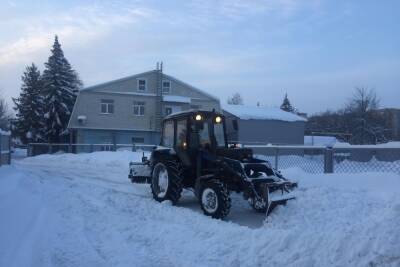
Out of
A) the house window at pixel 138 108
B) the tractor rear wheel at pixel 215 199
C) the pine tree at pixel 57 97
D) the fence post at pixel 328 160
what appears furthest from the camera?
the pine tree at pixel 57 97

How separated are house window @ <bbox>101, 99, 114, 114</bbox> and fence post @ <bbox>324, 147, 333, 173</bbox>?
32.6 meters

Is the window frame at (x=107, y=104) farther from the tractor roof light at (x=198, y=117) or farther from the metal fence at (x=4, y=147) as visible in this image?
the tractor roof light at (x=198, y=117)

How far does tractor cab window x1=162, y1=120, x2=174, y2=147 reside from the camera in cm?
1255

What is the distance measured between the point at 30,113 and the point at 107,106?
45.2 ft

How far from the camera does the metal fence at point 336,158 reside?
39.0 feet

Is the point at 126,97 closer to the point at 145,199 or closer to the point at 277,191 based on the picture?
the point at 145,199

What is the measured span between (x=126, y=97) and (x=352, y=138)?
28.4 metres

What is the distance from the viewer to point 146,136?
4556 centimetres

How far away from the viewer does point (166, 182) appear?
12078mm

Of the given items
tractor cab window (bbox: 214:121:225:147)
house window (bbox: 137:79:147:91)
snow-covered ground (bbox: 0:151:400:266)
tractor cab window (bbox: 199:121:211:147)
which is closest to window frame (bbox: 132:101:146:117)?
house window (bbox: 137:79:147:91)

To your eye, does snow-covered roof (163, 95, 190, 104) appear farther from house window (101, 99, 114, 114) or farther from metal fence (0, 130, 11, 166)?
metal fence (0, 130, 11, 166)

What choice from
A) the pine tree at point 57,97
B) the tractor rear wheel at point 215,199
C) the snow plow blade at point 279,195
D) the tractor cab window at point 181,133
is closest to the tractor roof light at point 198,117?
the tractor cab window at point 181,133

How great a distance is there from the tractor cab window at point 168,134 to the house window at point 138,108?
32.2 meters

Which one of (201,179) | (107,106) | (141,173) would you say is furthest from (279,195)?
(107,106)
